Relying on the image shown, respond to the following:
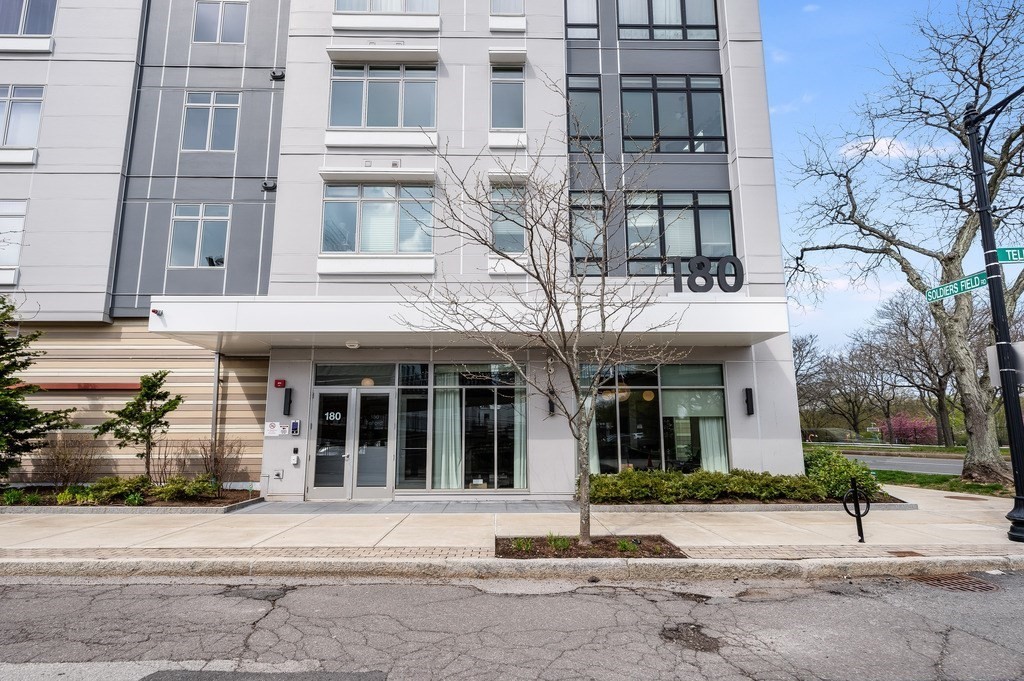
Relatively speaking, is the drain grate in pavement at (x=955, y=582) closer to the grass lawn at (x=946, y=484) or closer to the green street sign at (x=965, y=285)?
the green street sign at (x=965, y=285)

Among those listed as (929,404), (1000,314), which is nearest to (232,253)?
(1000,314)

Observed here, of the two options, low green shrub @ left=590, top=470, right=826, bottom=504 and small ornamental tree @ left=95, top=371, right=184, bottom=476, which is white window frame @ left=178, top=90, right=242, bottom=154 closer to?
small ornamental tree @ left=95, top=371, right=184, bottom=476

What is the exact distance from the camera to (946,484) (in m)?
15.6

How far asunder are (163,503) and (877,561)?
40.6 ft

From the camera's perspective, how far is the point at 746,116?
1426 cm

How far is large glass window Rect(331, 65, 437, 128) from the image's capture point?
46.7 ft

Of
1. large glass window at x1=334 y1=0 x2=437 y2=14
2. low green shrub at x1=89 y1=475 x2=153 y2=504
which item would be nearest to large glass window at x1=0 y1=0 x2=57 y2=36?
large glass window at x1=334 y1=0 x2=437 y2=14

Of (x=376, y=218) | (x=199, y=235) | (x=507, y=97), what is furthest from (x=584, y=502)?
(x=199, y=235)

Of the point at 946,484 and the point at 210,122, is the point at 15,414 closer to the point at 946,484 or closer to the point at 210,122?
the point at 210,122

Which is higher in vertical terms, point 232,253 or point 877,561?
point 232,253

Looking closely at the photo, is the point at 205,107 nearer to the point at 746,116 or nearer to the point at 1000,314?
the point at 746,116

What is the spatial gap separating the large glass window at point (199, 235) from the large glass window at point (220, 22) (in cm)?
492

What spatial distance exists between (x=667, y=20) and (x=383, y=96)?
26.1 feet

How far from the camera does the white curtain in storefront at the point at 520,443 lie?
12906 millimetres
